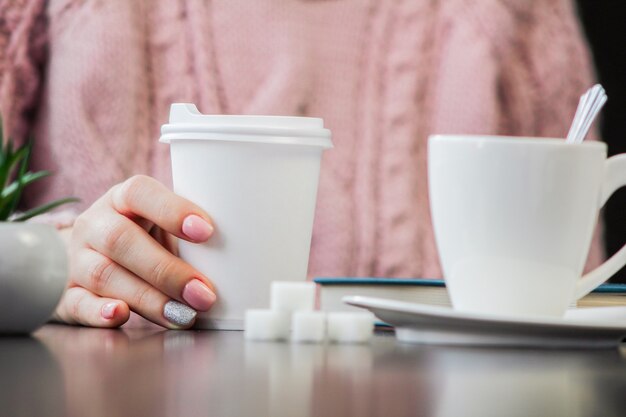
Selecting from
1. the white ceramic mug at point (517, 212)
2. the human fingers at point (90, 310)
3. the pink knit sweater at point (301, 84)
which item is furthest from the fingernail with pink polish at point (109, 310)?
the pink knit sweater at point (301, 84)

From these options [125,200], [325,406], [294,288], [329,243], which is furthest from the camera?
[329,243]

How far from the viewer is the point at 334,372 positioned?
1.03 feet

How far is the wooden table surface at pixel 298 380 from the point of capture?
9.3 inches

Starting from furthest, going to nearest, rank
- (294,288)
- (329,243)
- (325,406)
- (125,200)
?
1. (329,243)
2. (125,200)
3. (294,288)
4. (325,406)

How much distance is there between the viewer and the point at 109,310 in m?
0.57

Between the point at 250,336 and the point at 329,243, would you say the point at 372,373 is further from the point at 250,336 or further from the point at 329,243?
the point at 329,243

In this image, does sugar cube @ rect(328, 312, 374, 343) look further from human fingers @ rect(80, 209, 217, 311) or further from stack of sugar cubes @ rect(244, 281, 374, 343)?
human fingers @ rect(80, 209, 217, 311)

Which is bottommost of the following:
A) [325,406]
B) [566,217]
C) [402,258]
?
[325,406]

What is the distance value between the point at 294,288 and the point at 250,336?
0.04 m

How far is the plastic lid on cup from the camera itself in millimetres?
517

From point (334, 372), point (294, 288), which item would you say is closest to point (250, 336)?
point (294, 288)

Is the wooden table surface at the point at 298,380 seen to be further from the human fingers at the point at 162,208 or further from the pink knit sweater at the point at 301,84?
the pink knit sweater at the point at 301,84

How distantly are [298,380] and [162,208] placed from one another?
11.2 inches

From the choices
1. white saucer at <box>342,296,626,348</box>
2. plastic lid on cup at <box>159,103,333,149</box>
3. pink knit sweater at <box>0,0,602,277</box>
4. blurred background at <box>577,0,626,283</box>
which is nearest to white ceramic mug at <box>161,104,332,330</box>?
plastic lid on cup at <box>159,103,333,149</box>
